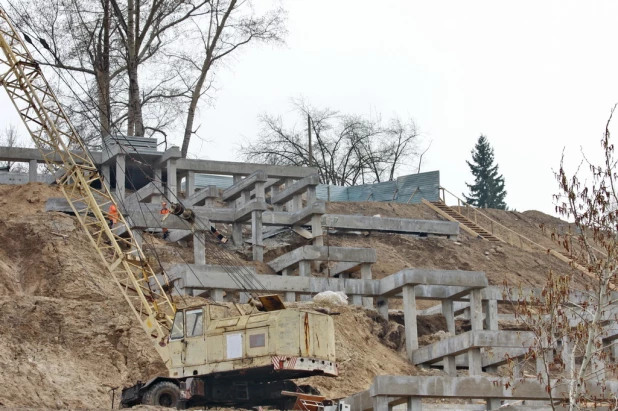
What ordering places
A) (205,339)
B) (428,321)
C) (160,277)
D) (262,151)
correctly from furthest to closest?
(262,151), (428,321), (160,277), (205,339)

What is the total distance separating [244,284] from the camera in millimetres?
34500

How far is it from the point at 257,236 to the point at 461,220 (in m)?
18.6

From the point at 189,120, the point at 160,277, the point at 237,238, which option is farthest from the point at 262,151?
the point at 160,277

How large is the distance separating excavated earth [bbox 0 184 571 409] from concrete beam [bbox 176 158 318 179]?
124 inches

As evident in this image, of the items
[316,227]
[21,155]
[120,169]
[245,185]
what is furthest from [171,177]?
[316,227]

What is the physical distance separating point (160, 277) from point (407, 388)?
50.3 ft

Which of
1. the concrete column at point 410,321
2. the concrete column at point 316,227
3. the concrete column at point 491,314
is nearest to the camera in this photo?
the concrete column at point 410,321

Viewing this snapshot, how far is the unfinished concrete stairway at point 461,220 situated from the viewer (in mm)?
54094

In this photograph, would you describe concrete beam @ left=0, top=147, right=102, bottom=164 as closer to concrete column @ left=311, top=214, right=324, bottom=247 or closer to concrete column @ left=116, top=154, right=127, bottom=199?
concrete column @ left=116, top=154, right=127, bottom=199

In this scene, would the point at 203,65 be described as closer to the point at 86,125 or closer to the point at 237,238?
the point at 86,125

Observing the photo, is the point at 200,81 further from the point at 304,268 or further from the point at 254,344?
the point at 254,344

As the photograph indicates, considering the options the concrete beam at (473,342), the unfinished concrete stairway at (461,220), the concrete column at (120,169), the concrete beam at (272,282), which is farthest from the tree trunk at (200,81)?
the concrete beam at (473,342)

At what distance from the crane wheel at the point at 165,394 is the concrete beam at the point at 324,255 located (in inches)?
387

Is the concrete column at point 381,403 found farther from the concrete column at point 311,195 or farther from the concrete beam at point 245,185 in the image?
the concrete column at point 311,195
